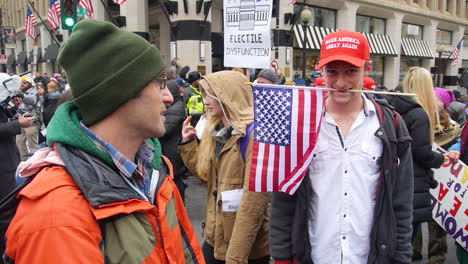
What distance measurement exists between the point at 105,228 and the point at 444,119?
4679 millimetres

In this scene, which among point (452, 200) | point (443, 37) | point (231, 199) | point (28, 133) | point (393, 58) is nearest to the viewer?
point (231, 199)

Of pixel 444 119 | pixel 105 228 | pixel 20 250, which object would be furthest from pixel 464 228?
pixel 20 250

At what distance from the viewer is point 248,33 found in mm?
5051

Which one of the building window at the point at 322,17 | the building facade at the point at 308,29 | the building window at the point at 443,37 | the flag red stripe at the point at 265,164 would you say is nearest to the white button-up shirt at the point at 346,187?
the flag red stripe at the point at 265,164

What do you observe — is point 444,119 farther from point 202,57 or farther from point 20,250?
point 202,57

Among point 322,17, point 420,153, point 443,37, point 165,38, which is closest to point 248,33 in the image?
point 420,153

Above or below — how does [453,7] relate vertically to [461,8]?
below

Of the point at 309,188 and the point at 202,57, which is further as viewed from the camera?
the point at 202,57

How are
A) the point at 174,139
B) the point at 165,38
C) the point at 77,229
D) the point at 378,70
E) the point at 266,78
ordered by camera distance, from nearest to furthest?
1. the point at 77,229
2. the point at 174,139
3. the point at 266,78
4. the point at 165,38
5. the point at 378,70

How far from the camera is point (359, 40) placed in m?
2.31

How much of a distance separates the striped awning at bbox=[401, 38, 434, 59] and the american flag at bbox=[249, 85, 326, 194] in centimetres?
3530

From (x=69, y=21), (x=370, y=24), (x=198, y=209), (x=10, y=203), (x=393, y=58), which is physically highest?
(x=370, y=24)

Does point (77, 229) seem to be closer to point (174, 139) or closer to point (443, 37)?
point (174, 139)

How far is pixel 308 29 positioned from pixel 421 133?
79.5ft
